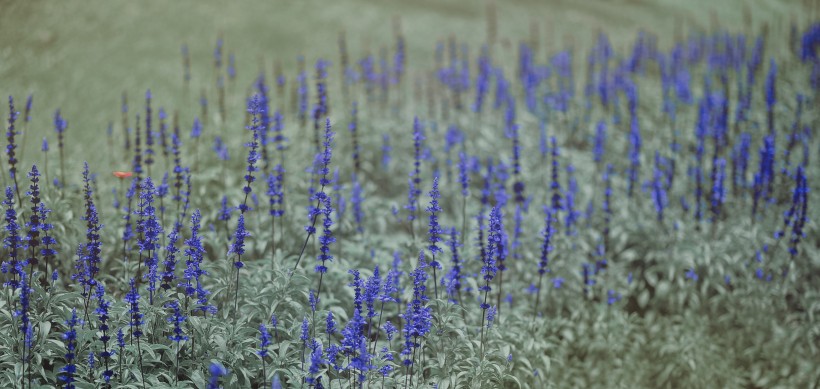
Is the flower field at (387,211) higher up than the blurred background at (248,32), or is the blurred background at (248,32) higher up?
the blurred background at (248,32)

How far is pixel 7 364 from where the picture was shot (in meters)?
4.12

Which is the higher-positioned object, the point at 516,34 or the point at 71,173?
the point at 516,34

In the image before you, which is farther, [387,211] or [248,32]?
[248,32]

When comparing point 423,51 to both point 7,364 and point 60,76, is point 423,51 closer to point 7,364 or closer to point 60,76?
point 60,76

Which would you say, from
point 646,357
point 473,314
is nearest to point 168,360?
point 473,314

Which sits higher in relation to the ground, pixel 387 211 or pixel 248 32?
pixel 248 32

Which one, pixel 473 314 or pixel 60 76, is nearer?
pixel 473 314

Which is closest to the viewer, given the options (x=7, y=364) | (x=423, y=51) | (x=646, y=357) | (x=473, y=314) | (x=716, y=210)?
(x=7, y=364)

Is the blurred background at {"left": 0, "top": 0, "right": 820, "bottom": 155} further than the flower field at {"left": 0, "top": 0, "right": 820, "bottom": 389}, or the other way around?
the blurred background at {"left": 0, "top": 0, "right": 820, "bottom": 155}

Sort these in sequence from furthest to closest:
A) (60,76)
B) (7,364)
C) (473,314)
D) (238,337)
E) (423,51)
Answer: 1. (423,51)
2. (60,76)
3. (473,314)
4. (238,337)
5. (7,364)

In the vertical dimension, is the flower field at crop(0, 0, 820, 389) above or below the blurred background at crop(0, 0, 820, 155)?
below

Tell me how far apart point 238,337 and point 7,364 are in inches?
57.1

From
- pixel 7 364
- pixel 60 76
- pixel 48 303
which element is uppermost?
pixel 60 76

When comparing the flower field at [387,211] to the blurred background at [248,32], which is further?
the blurred background at [248,32]
